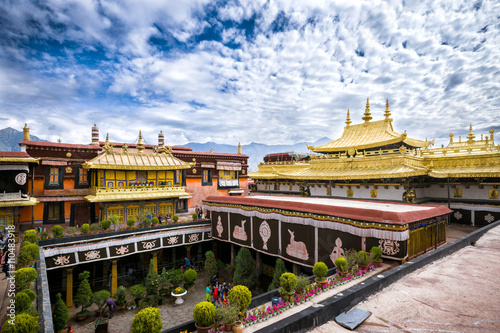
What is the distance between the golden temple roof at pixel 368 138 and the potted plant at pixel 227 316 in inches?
806

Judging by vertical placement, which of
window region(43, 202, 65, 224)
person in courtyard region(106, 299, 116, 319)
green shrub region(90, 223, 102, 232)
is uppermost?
window region(43, 202, 65, 224)

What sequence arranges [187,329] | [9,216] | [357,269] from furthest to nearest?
[9,216], [357,269], [187,329]

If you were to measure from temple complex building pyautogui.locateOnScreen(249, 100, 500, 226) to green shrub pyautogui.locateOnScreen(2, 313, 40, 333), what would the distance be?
20855mm

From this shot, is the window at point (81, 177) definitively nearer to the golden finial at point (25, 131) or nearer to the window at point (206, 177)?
the golden finial at point (25, 131)

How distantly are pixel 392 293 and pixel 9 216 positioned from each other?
85.8 feet

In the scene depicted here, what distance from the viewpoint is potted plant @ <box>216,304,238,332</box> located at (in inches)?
244

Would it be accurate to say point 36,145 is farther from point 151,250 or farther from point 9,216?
point 151,250

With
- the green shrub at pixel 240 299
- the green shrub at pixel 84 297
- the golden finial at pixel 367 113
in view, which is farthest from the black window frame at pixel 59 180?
the golden finial at pixel 367 113

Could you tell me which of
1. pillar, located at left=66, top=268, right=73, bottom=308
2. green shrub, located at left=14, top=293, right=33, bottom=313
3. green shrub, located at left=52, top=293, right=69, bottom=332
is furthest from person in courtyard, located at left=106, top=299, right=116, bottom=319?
green shrub, located at left=14, top=293, right=33, bottom=313

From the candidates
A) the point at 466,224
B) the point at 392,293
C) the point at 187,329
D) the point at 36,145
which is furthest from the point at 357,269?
the point at 36,145

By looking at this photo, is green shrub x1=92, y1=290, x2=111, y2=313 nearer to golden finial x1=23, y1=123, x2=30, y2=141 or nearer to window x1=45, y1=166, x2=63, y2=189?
window x1=45, y1=166, x2=63, y2=189

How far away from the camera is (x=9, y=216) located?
1988 centimetres

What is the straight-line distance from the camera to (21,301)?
6.94 m

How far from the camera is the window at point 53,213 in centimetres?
2300
